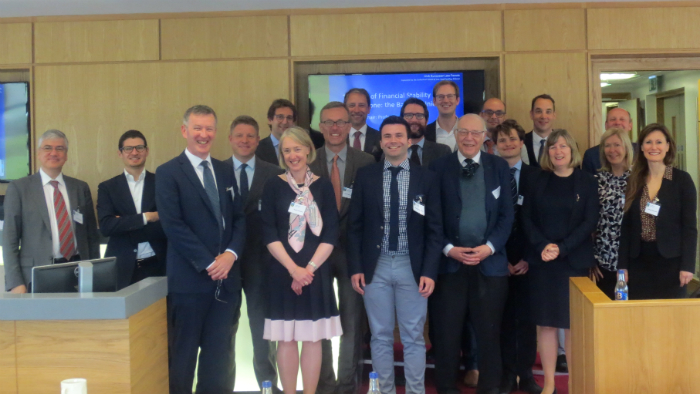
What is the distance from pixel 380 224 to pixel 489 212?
663 millimetres

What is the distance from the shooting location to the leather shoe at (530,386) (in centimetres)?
370

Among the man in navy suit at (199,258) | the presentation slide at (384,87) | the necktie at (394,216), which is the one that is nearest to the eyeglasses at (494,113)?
the presentation slide at (384,87)

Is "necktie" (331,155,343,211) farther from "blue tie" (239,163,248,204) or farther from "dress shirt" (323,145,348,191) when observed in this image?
"blue tie" (239,163,248,204)

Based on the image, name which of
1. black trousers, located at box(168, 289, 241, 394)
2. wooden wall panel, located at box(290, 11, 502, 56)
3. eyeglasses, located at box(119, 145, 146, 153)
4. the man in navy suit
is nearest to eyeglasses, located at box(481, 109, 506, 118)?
wooden wall panel, located at box(290, 11, 502, 56)

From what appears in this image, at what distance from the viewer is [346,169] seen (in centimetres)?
375

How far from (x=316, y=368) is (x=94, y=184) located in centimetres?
323

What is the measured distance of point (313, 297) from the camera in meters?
3.26

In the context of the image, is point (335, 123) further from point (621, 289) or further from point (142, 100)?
point (142, 100)

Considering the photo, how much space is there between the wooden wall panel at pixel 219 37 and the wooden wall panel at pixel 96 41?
0.18 m

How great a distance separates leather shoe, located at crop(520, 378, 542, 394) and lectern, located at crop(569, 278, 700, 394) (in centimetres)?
150

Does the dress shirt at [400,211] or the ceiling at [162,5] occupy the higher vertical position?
the ceiling at [162,5]

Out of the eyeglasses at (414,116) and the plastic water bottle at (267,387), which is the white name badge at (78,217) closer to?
the eyeglasses at (414,116)

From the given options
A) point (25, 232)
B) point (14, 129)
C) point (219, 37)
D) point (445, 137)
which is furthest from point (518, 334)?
point (14, 129)

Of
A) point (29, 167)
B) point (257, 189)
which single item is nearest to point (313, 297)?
point (257, 189)
